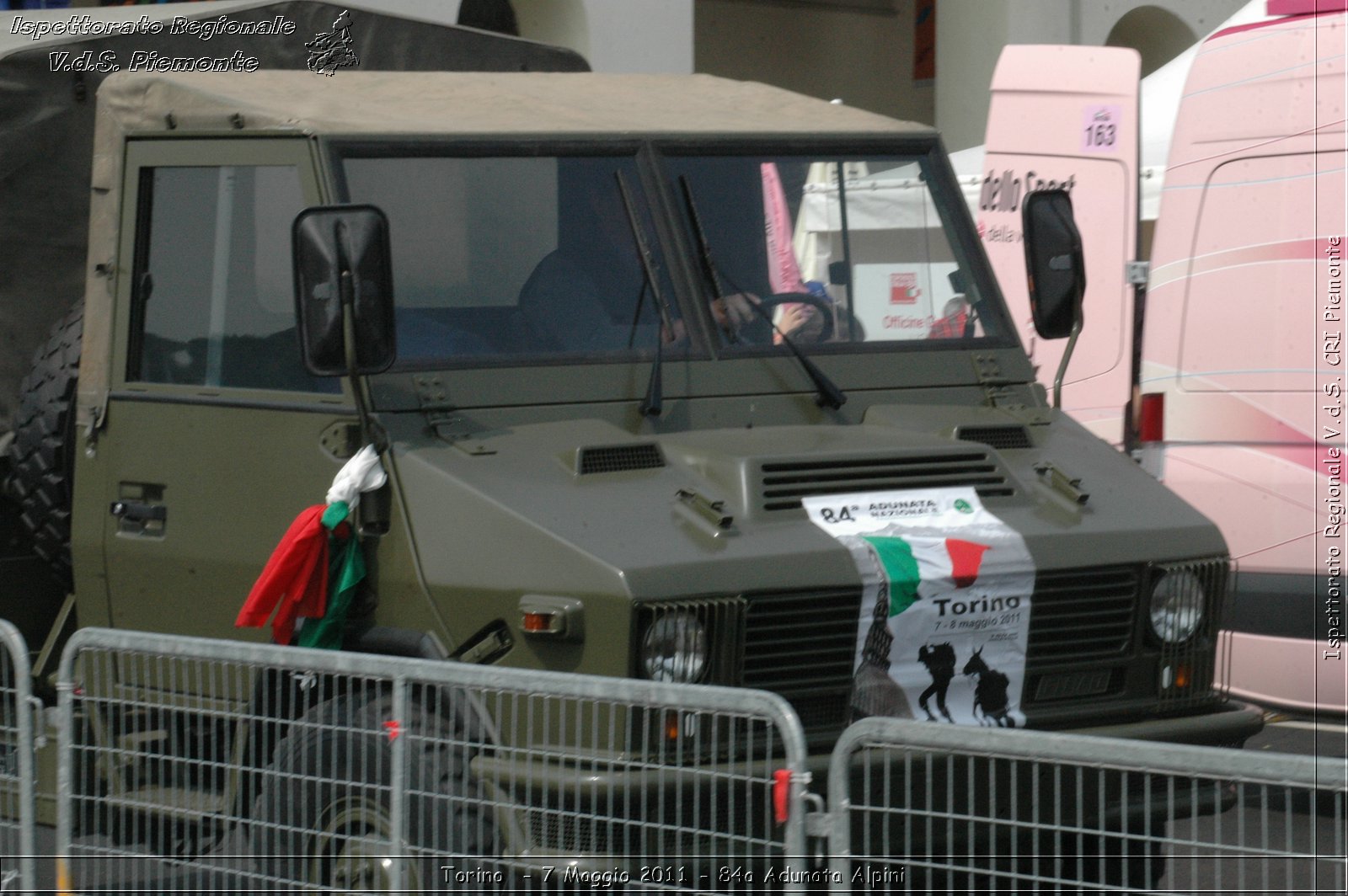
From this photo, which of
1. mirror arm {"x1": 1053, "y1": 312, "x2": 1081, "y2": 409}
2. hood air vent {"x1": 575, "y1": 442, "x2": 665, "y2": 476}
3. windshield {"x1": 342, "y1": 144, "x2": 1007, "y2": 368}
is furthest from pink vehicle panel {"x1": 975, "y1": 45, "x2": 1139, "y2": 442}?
hood air vent {"x1": 575, "y1": 442, "x2": 665, "y2": 476}

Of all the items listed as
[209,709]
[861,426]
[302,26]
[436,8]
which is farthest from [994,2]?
[209,709]

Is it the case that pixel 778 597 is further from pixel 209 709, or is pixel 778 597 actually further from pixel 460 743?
pixel 209 709

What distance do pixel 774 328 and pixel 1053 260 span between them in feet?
3.30

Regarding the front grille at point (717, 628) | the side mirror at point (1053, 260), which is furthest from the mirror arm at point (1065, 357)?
the front grille at point (717, 628)

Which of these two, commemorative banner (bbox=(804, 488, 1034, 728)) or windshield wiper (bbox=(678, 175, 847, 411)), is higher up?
windshield wiper (bbox=(678, 175, 847, 411))

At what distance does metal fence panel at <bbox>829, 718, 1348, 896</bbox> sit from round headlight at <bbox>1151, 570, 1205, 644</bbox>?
1.29m

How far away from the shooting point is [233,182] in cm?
511

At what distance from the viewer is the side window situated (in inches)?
197

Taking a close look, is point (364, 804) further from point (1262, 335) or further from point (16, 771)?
point (1262, 335)

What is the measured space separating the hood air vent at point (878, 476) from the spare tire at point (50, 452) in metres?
2.25

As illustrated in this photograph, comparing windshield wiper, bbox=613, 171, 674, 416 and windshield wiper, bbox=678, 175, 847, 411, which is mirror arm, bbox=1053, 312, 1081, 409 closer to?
windshield wiper, bbox=678, 175, 847, 411

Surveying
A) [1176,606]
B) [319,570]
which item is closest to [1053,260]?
[1176,606]

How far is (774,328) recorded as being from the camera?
5.20m

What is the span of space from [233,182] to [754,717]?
2492 millimetres
